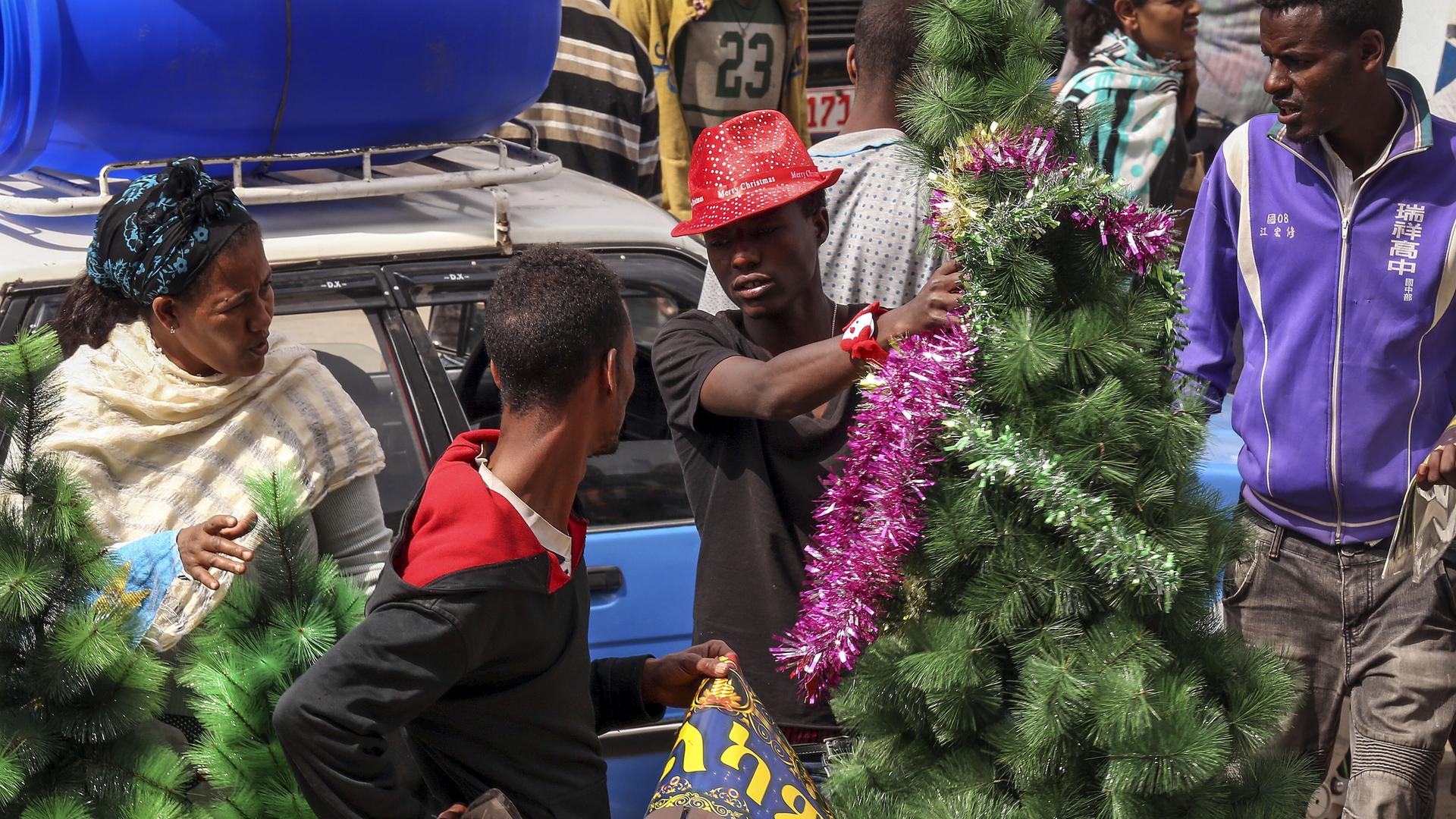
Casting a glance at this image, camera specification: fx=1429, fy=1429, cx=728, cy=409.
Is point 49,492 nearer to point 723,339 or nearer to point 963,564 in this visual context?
point 723,339

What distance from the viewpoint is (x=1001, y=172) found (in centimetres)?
191

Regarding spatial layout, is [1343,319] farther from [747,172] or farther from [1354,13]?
[747,172]

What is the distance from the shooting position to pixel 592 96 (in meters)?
5.87

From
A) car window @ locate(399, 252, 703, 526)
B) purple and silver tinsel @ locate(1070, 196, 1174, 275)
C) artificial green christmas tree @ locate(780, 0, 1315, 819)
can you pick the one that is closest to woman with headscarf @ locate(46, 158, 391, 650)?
car window @ locate(399, 252, 703, 526)

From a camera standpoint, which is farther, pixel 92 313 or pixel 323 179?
pixel 323 179

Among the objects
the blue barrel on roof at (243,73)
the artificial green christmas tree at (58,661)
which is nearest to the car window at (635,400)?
the blue barrel on roof at (243,73)

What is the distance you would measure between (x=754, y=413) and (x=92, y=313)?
49.2 inches

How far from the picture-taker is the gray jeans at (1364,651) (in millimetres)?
2854

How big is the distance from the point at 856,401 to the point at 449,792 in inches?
40.0

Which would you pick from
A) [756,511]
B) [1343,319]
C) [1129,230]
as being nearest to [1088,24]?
[1343,319]

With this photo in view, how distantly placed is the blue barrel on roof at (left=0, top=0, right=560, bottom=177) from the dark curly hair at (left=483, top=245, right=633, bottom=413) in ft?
4.58

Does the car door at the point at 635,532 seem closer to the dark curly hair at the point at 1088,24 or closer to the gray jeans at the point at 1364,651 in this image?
the gray jeans at the point at 1364,651

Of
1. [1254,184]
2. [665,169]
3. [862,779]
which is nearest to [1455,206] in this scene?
[1254,184]

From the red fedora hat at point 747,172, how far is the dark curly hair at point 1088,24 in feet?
9.54
